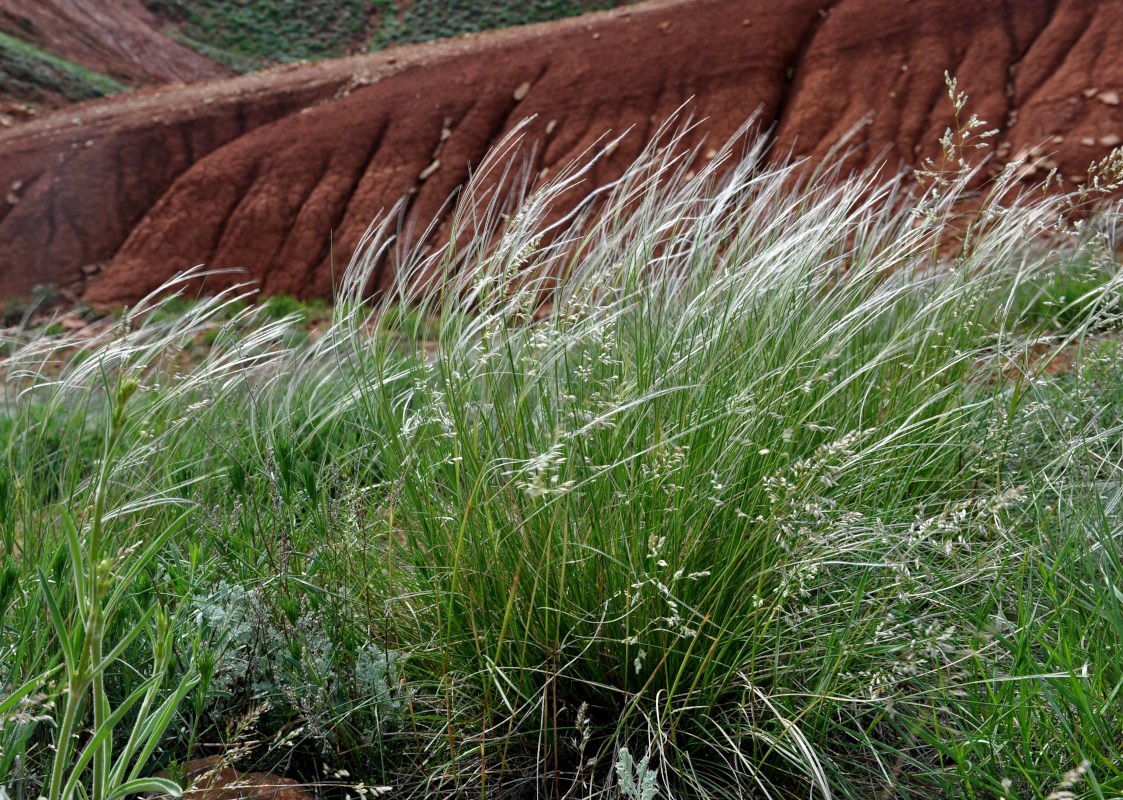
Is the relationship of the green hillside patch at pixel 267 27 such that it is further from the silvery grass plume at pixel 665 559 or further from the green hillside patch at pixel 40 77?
the silvery grass plume at pixel 665 559

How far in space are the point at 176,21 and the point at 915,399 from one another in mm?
30804

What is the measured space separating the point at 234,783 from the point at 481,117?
1095 centimetres

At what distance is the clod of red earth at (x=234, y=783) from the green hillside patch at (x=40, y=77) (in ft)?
61.6

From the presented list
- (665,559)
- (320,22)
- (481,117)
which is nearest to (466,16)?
(320,22)

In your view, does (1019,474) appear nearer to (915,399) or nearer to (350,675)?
(915,399)

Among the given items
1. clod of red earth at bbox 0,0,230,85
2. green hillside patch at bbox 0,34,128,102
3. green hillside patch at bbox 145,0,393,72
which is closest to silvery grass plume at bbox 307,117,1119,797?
green hillside patch at bbox 0,34,128,102

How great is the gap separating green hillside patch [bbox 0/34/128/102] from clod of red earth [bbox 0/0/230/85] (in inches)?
46.1

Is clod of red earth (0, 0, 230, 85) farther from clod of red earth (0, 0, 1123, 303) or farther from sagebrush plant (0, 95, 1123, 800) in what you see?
sagebrush plant (0, 95, 1123, 800)

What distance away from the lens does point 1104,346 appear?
248 cm

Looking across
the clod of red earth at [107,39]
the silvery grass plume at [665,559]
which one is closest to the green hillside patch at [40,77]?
Answer: the clod of red earth at [107,39]

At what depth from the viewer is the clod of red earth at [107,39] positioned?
20.3 m

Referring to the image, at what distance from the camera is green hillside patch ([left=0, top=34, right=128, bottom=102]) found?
54.0 ft

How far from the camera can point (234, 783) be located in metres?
1.38

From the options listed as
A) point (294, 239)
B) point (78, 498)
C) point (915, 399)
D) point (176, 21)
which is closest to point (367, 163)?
point (294, 239)
